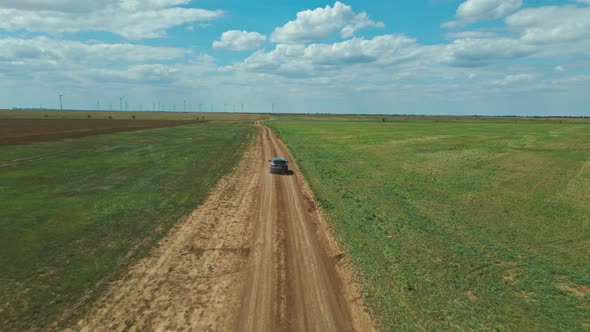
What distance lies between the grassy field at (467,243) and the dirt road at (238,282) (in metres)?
1.28

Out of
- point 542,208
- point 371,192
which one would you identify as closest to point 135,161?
point 371,192

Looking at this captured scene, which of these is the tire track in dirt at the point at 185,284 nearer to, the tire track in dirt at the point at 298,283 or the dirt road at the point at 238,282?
the dirt road at the point at 238,282

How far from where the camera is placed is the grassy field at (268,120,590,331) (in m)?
9.30

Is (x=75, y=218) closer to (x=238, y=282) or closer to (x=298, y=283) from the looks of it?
(x=238, y=282)

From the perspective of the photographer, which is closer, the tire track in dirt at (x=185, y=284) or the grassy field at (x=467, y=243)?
the tire track in dirt at (x=185, y=284)

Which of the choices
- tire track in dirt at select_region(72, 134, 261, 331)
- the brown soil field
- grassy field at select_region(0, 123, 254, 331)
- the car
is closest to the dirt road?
tire track in dirt at select_region(72, 134, 261, 331)

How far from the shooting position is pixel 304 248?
42.9ft

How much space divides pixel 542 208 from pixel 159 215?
2291 cm

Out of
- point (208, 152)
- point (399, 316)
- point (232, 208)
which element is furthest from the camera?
point (208, 152)

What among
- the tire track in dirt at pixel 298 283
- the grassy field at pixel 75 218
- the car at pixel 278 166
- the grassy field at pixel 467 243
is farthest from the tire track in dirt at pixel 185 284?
the car at pixel 278 166

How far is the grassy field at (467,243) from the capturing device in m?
9.30

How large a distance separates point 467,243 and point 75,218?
19444 mm

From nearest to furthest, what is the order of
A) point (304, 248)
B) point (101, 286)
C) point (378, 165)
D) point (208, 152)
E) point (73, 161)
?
1. point (101, 286)
2. point (304, 248)
3. point (73, 161)
4. point (378, 165)
5. point (208, 152)

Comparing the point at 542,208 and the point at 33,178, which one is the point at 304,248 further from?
the point at 33,178
